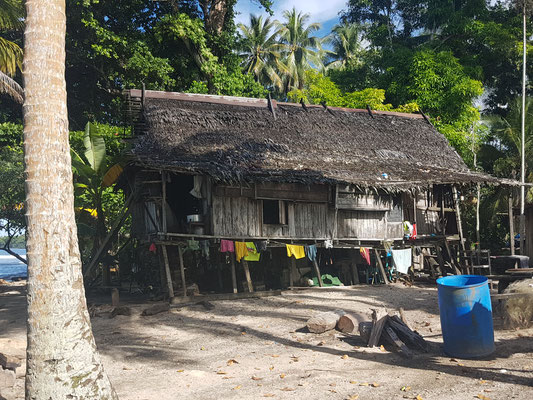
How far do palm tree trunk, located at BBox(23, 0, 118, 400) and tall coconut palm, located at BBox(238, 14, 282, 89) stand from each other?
3176 centimetres

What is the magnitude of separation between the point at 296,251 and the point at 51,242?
10.6 metres

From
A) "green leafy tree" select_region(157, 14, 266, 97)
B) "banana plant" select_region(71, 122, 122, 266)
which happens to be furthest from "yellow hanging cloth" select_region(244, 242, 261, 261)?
"green leafy tree" select_region(157, 14, 266, 97)

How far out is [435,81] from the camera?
2541 centimetres

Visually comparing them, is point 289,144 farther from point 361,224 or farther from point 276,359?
point 276,359

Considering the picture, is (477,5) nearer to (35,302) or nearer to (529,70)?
(529,70)

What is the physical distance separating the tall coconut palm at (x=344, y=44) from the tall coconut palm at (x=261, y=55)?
682 centimetres

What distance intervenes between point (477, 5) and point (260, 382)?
103 ft

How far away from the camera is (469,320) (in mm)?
7562

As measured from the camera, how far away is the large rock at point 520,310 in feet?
30.4

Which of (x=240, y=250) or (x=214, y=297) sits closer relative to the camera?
(x=214, y=297)

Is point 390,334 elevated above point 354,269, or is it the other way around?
point 354,269

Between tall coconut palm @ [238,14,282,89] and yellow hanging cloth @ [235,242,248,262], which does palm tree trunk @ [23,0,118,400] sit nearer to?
yellow hanging cloth @ [235,242,248,262]

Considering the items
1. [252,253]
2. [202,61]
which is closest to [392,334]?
[252,253]

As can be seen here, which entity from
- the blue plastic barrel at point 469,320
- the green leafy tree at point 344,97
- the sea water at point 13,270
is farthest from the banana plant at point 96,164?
the green leafy tree at point 344,97
